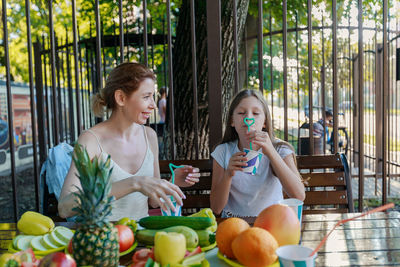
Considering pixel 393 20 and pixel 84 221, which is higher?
pixel 393 20

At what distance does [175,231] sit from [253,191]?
1.15 meters

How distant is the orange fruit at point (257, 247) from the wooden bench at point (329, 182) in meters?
1.54

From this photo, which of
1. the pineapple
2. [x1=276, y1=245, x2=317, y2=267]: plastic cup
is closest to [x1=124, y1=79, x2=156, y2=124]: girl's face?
the pineapple

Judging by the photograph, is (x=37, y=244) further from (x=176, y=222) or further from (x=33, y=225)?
(x=176, y=222)

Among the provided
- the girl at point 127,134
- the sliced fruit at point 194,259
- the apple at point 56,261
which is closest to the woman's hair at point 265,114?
the girl at point 127,134

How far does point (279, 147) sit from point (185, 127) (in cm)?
139

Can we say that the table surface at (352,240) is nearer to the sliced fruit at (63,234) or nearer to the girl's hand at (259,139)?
the sliced fruit at (63,234)

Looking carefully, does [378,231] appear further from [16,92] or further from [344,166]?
[16,92]

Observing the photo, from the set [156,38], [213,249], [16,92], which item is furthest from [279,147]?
[16,92]

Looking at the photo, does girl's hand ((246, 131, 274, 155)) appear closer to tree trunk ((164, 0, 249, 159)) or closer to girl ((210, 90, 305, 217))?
girl ((210, 90, 305, 217))

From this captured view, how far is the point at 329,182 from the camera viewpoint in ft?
9.05

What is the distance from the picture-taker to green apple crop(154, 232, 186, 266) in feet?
4.13

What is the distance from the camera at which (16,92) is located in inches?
364

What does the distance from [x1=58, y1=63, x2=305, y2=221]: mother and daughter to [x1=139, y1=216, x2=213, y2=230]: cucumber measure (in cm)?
55
